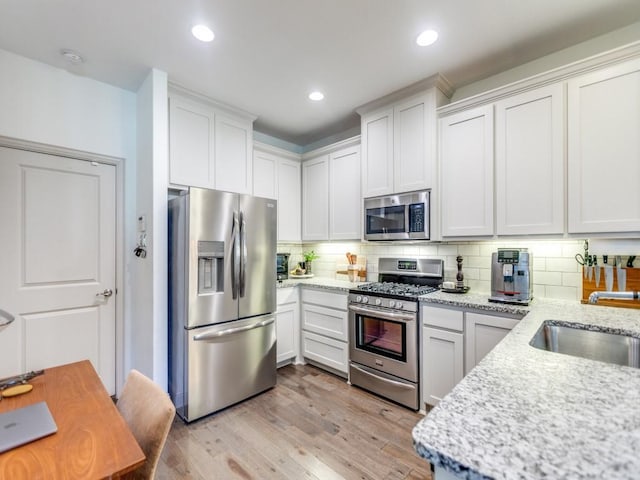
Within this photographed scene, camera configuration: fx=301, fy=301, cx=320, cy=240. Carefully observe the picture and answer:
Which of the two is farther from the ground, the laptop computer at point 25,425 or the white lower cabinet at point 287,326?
the laptop computer at point 25,425

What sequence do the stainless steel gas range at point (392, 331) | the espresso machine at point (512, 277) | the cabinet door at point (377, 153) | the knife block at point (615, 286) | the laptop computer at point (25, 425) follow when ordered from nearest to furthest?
the laptop computer at point (25, 425) < the knife block at point (615, 286) < the espresso machine at point (512, 277) < the stainless steel gas range at point (392, 331) < the cabinet door at point (377, 153)

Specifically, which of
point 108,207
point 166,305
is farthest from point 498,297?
point 108,207

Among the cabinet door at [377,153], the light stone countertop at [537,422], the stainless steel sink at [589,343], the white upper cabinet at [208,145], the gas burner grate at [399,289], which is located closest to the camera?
the light stone countertop at [537,422]

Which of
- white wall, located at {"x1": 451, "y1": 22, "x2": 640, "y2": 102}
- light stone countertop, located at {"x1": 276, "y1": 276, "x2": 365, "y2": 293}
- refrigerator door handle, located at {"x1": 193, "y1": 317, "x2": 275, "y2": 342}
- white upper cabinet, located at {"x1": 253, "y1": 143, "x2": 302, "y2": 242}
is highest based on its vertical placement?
white wall, located at {"x1": 451, "y1": 22, "x2": 640, "y2": 102}

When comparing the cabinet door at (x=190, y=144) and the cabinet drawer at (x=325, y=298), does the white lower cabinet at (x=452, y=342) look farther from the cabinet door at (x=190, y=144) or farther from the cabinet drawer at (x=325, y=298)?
the cabinet door at (x=190, y=144)

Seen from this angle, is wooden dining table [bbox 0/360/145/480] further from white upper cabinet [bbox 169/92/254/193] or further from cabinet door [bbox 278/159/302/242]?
cabinet door [bbox 278/159/302/242]

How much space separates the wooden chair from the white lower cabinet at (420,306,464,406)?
193cm

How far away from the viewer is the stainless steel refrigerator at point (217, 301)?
2.33 m

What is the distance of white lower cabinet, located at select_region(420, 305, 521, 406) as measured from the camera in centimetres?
211

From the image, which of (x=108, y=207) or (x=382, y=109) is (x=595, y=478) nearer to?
(x=382, y=109)

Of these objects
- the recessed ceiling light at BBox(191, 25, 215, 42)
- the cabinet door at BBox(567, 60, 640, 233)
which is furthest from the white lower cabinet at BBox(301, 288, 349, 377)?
the recessed ceiling light at BBox(191, 25, 215, 42)

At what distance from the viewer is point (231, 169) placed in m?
3.10

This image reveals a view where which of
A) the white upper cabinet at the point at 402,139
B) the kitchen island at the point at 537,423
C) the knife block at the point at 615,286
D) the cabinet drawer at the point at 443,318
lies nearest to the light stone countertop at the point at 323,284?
the cabinet drawer at the point at 443,318

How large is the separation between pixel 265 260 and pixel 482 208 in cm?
190
